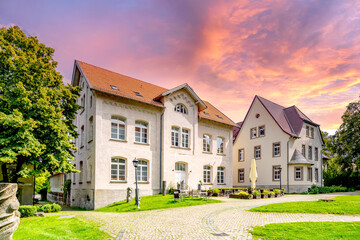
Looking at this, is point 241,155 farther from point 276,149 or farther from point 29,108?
point 29,108

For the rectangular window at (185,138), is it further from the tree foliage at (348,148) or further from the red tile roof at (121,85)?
the tree foliage at (348,148)

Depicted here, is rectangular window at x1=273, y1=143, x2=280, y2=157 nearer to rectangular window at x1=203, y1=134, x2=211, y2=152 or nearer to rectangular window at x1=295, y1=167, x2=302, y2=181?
rectangular window at x1=295, y1=167, x2=302, y2=181

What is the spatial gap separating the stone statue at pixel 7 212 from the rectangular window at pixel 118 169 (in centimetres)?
1496

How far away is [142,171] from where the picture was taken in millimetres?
22938

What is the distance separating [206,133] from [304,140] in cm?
1418

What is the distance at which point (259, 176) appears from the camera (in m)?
34.9

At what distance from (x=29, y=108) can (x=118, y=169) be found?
8.15m

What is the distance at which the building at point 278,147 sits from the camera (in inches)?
1260

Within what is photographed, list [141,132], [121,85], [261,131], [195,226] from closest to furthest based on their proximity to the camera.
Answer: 1. [195,226]
2. [141,132]
3. [121,85]
4. [261,131]

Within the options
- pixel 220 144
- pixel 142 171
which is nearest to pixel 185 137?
pixel 220 144

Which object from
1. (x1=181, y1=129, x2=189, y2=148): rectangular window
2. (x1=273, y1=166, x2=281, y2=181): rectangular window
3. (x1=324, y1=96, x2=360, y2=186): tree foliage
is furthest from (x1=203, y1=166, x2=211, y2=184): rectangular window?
(x1=324, y1=96, x2=360, y2=186): tree foliage

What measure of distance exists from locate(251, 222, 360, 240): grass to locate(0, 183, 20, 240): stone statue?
6700 millimetres

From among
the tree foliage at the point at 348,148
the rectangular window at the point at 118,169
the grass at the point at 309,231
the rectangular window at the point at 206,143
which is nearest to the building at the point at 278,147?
the tree foliage at the point at 348,148

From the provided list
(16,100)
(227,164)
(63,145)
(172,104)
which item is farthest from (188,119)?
(16,100)
